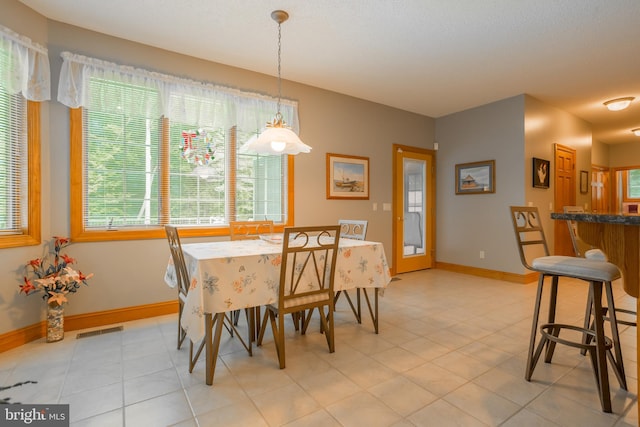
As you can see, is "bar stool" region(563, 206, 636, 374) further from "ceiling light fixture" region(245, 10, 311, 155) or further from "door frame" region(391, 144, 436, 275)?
"door frame" region(391, 144, 436, 275)

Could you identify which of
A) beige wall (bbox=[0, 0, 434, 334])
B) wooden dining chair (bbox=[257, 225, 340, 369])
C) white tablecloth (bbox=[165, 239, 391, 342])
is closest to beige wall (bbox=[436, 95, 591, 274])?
beige wall (bbox=[0, 0, 434, 334])

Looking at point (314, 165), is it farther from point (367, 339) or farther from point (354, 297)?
point (367, 339)

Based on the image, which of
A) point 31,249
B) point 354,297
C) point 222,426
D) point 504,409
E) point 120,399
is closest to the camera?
point 222,426

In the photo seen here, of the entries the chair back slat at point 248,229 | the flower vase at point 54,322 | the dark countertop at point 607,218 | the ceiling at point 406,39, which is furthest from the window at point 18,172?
the dark countertop at point 607,218

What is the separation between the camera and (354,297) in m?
3.74

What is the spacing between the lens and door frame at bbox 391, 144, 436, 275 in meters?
4.94

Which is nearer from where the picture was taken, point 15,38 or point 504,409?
point 504,409

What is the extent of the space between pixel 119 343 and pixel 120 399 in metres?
0.87

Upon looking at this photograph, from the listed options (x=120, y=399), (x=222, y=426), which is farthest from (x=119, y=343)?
(x=222, y=426)

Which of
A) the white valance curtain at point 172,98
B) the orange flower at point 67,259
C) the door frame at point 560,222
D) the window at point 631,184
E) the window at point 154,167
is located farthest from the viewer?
the window at point 631,184

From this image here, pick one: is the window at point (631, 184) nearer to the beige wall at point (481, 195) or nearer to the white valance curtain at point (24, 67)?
the beige wall at point (481, 195)

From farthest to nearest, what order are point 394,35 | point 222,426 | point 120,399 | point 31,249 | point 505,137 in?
1. point 505,137
2. point 394,35
3. point 31,249
4. point 120,399
5. point 222,426

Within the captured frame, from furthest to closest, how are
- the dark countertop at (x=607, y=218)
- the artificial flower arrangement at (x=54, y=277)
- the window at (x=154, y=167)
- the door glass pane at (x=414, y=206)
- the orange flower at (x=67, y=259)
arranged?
the door glass pane at (x=414, y=206), the window at (x=154, y=167), the orange flower at (x=67, y=259), the artificial flower arrangement at (x=54, y=277), the dark countertop at (x=607, y=218)

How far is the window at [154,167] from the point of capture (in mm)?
2816
